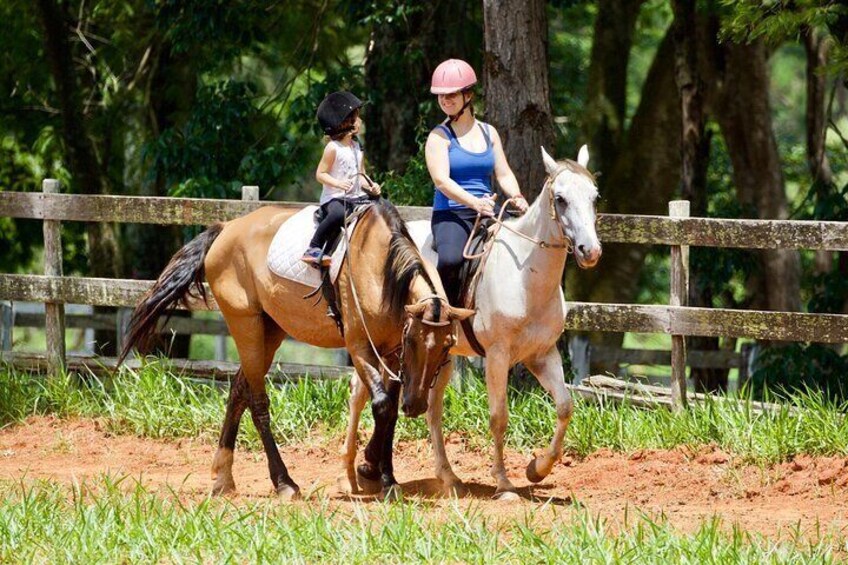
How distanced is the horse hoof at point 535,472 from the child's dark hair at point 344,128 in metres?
2.25

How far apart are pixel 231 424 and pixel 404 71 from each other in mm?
5399

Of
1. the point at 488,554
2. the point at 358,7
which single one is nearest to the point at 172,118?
the point at 358,7

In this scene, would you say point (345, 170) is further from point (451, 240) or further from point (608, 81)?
point (608, 81)

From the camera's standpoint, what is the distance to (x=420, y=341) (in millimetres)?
7254

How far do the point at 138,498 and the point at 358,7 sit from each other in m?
6.99

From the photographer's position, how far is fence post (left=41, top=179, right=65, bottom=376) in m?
11.0

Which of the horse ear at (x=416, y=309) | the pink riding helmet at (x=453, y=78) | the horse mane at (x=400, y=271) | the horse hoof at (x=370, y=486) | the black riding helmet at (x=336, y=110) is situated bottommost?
the horse hoof at (x=370, y=486)

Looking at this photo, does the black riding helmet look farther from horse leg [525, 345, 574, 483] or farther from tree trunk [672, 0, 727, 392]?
tree trunk [672, 0, 727, 392]

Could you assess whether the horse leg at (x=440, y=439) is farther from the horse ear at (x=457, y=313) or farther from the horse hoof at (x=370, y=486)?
the horse ear at (x=457, y=313)

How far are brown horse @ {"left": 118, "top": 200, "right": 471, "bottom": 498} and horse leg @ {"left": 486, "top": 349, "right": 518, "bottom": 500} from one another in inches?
23.0

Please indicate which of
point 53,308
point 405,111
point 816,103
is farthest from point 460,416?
point 816,103

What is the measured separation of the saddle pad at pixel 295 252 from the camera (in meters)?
8.23

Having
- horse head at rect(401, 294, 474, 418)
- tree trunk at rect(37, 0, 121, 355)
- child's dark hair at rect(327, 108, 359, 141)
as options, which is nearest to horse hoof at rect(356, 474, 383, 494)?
horse head at rect(401, 294, 474, 418)

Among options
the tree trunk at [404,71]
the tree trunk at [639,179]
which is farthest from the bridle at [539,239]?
the tree trunk at [639,179]
